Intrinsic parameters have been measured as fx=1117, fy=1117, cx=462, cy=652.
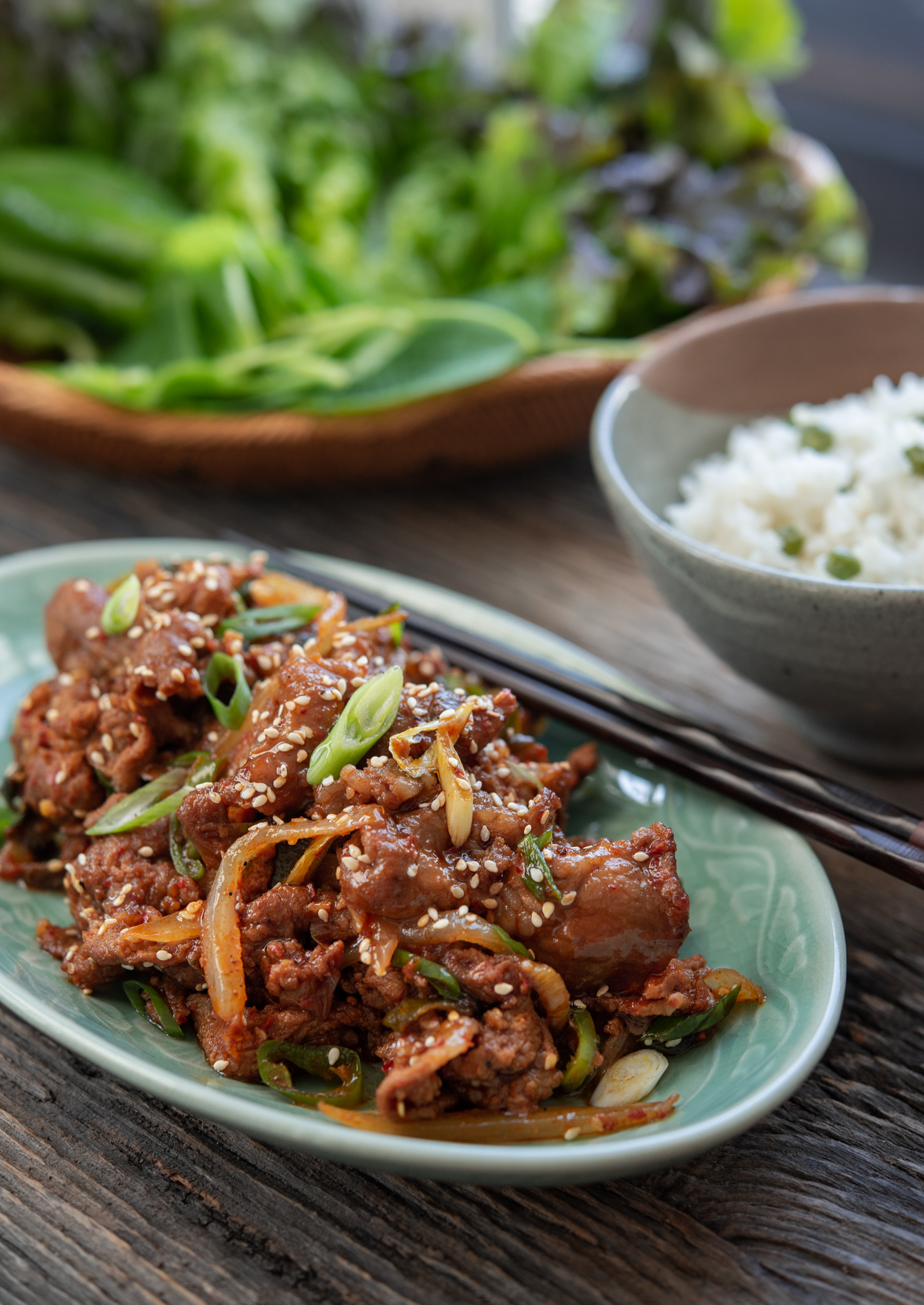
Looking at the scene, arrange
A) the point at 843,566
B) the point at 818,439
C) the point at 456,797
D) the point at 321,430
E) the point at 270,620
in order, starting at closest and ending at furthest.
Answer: the point at 456,797
the point at 270,620
the point at 843,566
the point at 818,439
the point at 321,430

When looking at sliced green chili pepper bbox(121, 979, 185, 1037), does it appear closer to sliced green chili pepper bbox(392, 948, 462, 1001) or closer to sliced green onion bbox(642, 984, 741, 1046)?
sliced green chili pepper bbox(392, 948, 462, 1001)

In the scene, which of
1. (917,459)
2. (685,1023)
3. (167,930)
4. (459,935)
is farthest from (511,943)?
(917,459)

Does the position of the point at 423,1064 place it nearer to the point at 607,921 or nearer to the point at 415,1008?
the point at 415,1008

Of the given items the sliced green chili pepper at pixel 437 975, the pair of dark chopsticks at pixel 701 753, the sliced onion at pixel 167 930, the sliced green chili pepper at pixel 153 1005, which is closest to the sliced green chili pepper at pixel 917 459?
the pair of dark chopsticks at pixel 701 753

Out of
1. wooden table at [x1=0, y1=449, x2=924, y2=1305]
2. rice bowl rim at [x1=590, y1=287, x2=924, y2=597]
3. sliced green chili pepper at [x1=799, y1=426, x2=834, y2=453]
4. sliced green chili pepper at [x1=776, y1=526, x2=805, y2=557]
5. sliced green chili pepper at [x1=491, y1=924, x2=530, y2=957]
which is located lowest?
wooden table at [x1=0, y1=449, x2=924, y2=1305]

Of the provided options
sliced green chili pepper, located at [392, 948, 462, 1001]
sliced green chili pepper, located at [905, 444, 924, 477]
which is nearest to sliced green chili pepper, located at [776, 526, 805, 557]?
sliced green chili pepper, located at [905, 444, 924, 477]
